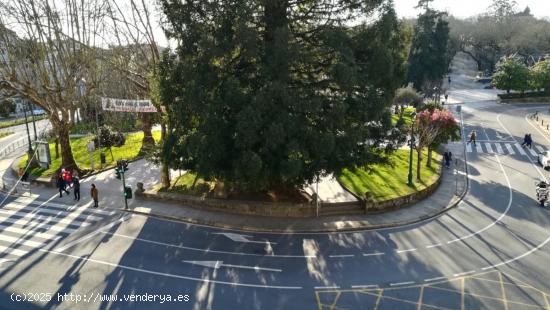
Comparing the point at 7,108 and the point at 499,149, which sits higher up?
the point at 7,108

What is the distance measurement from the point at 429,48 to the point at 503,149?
30.7 metres

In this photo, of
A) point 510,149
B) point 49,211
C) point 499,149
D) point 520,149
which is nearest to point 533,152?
point 520,149

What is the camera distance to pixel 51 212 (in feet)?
81.8

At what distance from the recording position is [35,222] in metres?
23.4

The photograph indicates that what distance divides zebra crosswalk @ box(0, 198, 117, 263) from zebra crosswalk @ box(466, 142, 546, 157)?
Result: 33906mm

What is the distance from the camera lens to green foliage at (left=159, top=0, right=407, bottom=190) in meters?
20.3

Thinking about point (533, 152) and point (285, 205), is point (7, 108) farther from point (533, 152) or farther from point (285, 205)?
point (533, 152)

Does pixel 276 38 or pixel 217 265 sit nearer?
pixel 217 265

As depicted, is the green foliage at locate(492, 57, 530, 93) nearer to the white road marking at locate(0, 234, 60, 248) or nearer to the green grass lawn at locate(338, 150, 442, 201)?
the green grass lawn at locate(338, 150, 442, 201)

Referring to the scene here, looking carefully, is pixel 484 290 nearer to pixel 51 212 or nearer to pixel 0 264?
pixel 0 264

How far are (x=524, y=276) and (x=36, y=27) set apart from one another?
104 ft

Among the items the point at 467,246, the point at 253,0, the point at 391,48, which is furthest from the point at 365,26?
the point at 467,246

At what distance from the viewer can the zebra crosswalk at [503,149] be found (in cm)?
4000

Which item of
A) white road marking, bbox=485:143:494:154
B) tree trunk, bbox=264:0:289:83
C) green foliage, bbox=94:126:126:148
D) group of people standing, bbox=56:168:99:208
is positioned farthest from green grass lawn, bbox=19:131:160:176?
white road marking, bbox=485:143:494:154
